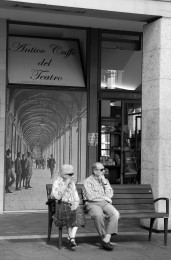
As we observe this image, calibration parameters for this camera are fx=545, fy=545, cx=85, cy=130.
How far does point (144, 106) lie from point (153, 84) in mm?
446

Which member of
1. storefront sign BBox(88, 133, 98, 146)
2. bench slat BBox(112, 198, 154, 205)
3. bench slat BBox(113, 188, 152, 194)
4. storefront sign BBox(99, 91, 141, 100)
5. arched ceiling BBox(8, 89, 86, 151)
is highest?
storefront sign BBox(99, 91, 141, 100)

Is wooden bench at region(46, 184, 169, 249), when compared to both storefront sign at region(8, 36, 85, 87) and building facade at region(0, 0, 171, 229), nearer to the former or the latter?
building facade at region(0, 0, 171, 229)

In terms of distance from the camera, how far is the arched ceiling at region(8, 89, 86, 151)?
37.3 feet

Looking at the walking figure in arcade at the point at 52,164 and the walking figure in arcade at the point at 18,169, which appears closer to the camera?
the walking figure in arcade at the point at 18,169

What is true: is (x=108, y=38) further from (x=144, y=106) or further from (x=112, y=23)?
(x=144, y=106)

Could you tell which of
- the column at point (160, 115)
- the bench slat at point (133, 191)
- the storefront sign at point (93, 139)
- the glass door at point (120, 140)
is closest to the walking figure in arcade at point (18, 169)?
the storefront sign at point (93, 139)

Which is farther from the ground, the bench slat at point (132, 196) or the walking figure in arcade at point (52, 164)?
the walking figure in arcade at point (52, 164)

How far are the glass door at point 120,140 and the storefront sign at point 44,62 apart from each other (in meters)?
1.03

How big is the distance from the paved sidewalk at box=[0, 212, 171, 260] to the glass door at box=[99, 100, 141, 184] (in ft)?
7.87

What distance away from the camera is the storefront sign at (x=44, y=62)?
11398 millimetres

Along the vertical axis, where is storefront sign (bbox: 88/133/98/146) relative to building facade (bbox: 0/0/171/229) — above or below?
below

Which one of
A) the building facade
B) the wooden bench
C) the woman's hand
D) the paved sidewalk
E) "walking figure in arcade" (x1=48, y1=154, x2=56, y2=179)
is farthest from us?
"walking figure in arcade" (x1=48, y1=154, x2=56, y2=179)

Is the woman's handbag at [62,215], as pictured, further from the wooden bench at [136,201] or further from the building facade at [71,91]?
the building facade at [71,91]

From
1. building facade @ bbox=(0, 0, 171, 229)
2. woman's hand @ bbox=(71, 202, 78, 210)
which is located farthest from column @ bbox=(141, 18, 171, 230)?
woman's hand @ bbox=(71, 202, 78, 210)
